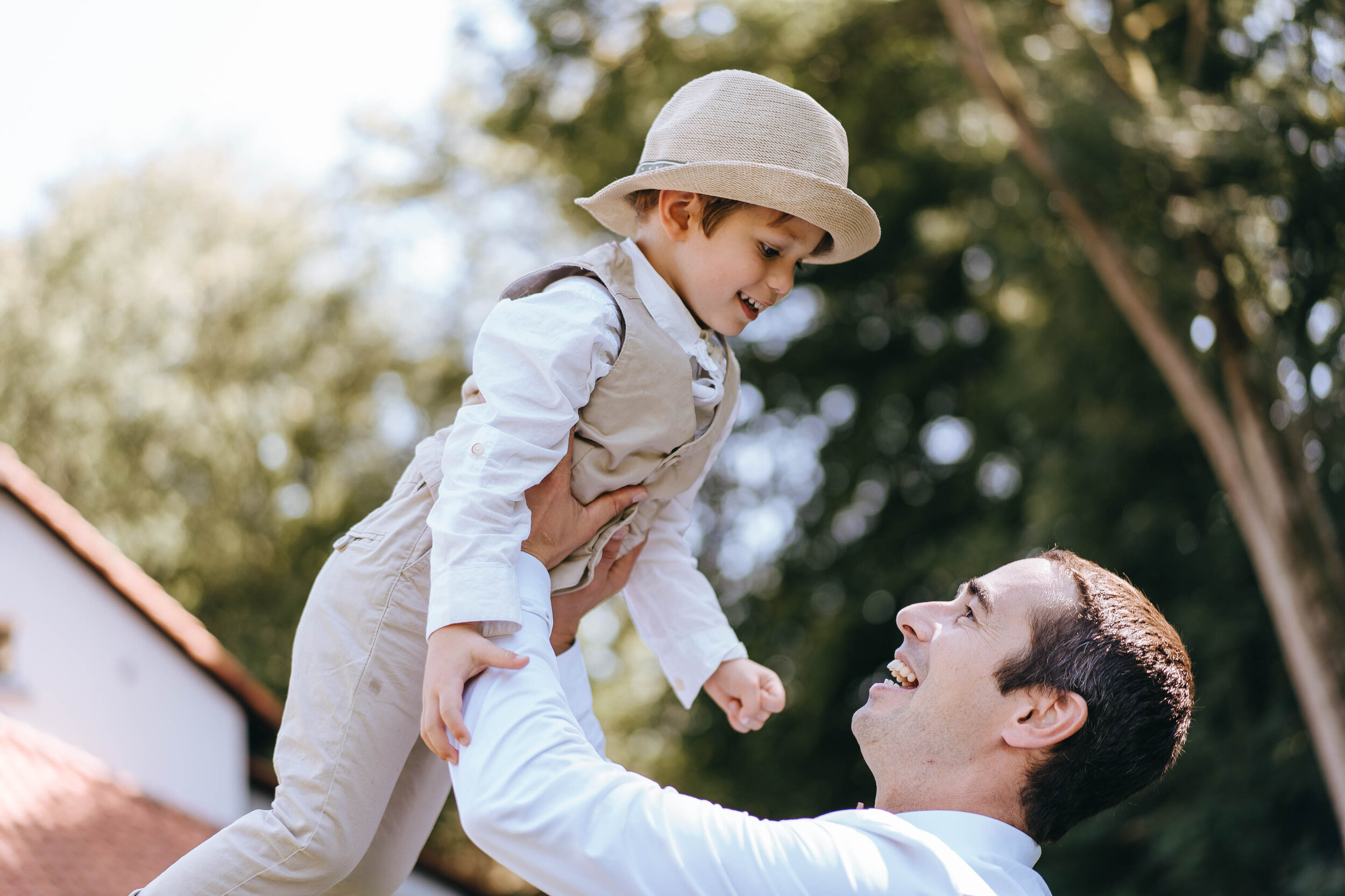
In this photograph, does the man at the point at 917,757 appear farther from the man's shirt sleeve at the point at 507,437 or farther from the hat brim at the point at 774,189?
the hat brim at the point at 774,189

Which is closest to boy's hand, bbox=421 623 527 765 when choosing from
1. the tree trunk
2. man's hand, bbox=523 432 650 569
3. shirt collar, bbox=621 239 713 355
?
man's hand, bbox=523 432 650 569

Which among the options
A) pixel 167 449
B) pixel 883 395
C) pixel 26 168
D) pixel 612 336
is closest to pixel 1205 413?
pixel 883 395

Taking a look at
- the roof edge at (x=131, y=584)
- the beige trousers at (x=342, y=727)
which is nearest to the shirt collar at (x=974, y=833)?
the beige trousers at (x=342, y=727)

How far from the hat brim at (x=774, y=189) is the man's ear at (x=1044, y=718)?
76cm

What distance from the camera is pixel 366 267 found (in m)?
17.2

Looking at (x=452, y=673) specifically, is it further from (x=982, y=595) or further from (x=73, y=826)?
(x=73, y=826)

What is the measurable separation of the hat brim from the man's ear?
76 cm

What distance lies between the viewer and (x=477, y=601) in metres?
1.61

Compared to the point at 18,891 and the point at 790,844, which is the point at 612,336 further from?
the point at 18,891

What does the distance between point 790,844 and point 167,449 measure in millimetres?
18104

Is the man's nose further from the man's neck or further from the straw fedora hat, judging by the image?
the straw fedora hat

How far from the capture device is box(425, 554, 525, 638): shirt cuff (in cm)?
160

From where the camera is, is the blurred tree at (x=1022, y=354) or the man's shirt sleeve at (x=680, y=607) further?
the blurred tree at (x=1022, y=354)

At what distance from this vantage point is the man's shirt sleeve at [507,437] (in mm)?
1623
